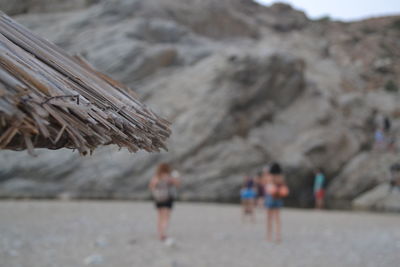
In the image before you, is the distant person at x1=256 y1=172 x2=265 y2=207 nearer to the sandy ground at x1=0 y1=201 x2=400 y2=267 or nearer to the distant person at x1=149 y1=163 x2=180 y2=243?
the sandy ground at x1=0 y1=201 x2=400 y2=267

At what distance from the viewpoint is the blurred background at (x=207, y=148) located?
966 centimetres

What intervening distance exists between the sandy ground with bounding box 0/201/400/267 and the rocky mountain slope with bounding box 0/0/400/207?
8216mm

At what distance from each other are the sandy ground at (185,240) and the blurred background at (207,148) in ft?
0.18

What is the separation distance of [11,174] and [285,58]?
17.7 metres

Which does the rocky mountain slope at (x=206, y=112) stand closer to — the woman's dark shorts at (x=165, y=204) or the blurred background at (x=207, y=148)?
the blurred background at (x=207, y=148)

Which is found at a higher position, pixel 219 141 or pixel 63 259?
pixel 219 141

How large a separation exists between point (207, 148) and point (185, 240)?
15542 millimetres

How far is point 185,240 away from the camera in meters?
9.86

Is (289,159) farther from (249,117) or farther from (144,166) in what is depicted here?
(144,166)

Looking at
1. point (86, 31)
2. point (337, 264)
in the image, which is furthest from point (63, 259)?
point (86, 31)

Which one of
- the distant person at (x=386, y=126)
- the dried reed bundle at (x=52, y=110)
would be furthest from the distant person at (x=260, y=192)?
the dried reed bundle at (x=52, y=110)

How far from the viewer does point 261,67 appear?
93.6 ft

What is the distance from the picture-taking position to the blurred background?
9663 mm

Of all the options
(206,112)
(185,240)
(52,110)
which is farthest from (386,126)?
(52,110)
